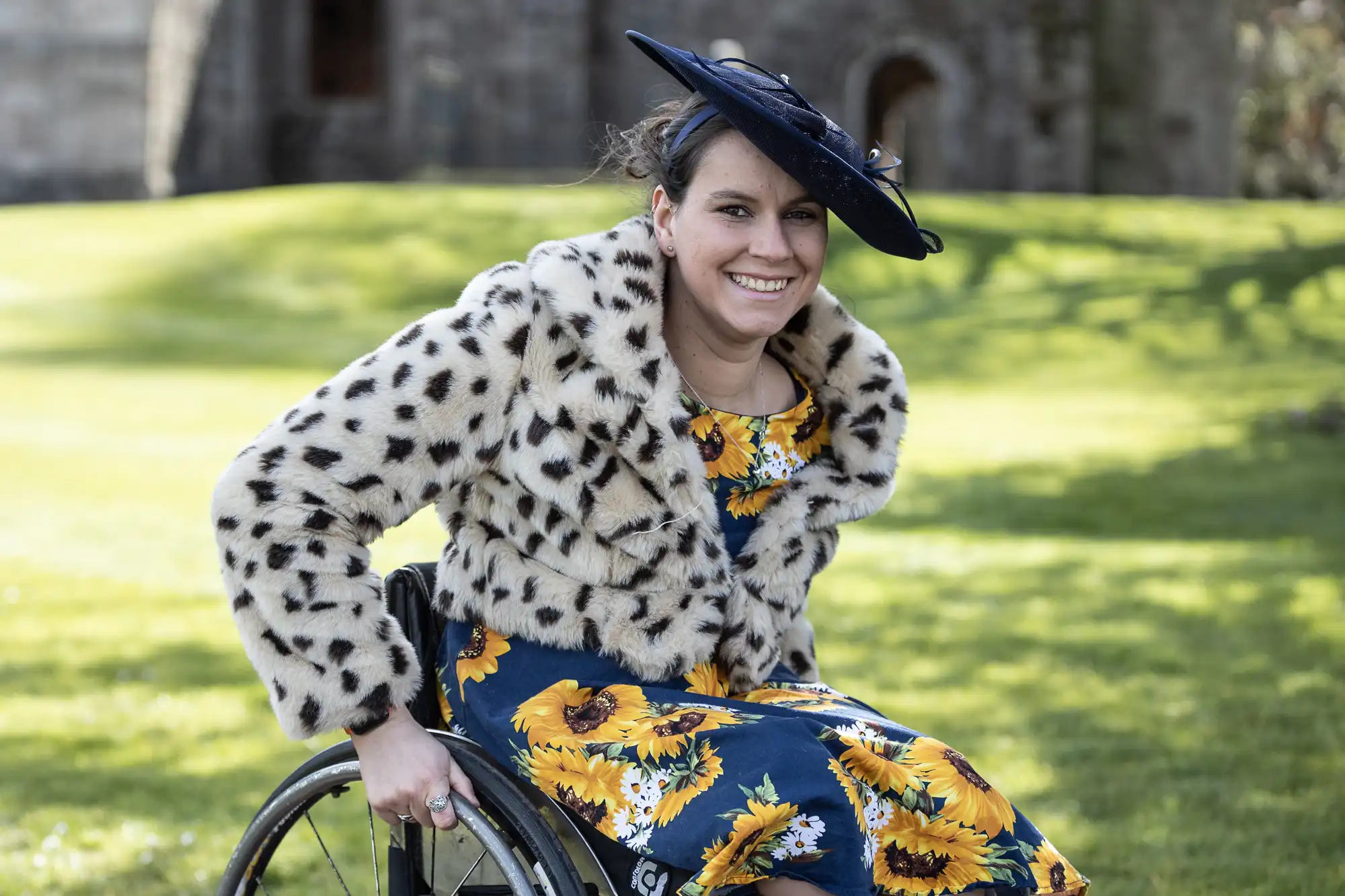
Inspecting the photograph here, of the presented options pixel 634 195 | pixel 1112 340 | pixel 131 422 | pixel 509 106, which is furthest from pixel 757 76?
pixel 509 106

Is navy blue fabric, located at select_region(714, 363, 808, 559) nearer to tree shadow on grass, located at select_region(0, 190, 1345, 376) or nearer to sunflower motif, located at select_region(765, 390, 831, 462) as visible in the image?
sunflower motif, located at select_region(765, 390, 831, 462)

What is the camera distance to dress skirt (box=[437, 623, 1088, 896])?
1.99 metres

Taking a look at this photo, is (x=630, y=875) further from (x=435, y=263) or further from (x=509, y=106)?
(x=509, y=106)

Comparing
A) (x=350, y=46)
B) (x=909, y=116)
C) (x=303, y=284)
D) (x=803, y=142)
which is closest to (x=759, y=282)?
(x=803, y=142)

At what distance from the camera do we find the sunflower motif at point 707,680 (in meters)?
2.33

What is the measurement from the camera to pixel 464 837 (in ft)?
7.55

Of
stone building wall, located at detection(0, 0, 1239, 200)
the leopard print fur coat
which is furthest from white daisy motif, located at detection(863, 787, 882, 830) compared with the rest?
stone building wall, located at detection(0, 0, 1239, 200)

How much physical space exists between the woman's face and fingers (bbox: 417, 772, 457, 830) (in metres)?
0.77

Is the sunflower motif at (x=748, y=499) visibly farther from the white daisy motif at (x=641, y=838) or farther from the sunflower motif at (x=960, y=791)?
the white daisy motif at (x=641, y=838)

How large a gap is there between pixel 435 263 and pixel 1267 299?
28.6ft

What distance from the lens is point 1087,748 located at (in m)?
4.66

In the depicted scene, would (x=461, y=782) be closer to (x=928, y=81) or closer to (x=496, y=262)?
(x=496, y=262)

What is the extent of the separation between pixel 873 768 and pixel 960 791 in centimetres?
13

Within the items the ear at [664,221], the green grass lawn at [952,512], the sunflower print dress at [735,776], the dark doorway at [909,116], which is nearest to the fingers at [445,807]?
the sunflower print dress at [735,776]
